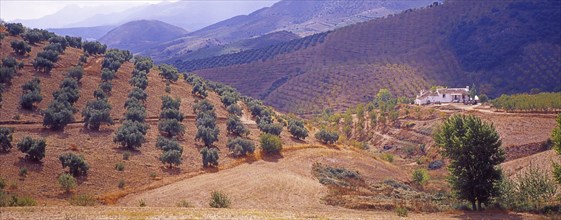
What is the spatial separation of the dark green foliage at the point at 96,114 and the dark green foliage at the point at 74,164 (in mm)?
10296

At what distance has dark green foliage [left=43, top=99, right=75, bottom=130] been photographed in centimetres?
3809

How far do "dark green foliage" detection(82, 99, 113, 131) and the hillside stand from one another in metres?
66.0

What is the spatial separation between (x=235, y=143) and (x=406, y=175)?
19.2 metres

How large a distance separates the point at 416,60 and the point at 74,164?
112683 millimetres

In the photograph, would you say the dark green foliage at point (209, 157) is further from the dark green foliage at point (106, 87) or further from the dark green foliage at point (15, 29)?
the dark green foliage at point (15, 29)

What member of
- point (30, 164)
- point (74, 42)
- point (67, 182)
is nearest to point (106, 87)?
point (74, 42)

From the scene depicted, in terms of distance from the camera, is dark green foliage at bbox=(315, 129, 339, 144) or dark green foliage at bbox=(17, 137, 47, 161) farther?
dark green foliage at bbox=(315, 129, 339, 144)

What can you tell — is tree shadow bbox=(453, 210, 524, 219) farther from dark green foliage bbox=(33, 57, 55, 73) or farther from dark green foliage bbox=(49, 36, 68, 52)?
dark green foliage bbox=(49, 36, 68, 52)

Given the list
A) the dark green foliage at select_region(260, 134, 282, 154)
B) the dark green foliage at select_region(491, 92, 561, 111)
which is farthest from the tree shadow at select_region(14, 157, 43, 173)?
the dark green foliage at select_region(491, 92, 561, 111)

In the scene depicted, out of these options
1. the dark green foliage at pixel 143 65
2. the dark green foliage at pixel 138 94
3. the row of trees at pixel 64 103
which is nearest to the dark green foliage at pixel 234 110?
the dark green foliage at pixel 138 94

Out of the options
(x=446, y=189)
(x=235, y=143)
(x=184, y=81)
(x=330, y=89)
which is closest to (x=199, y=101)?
(x=184, y=81)

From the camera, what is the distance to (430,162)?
61.8 metres

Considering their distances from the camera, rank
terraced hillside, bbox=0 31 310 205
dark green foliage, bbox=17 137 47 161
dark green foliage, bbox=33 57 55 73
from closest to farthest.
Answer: terraced hillside, bbox=0 31 310 205, dark green foliage, bbox=17 137 47 161, dark green foliage, bbox=33 57 55 73

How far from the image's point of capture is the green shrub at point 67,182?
27450mm
